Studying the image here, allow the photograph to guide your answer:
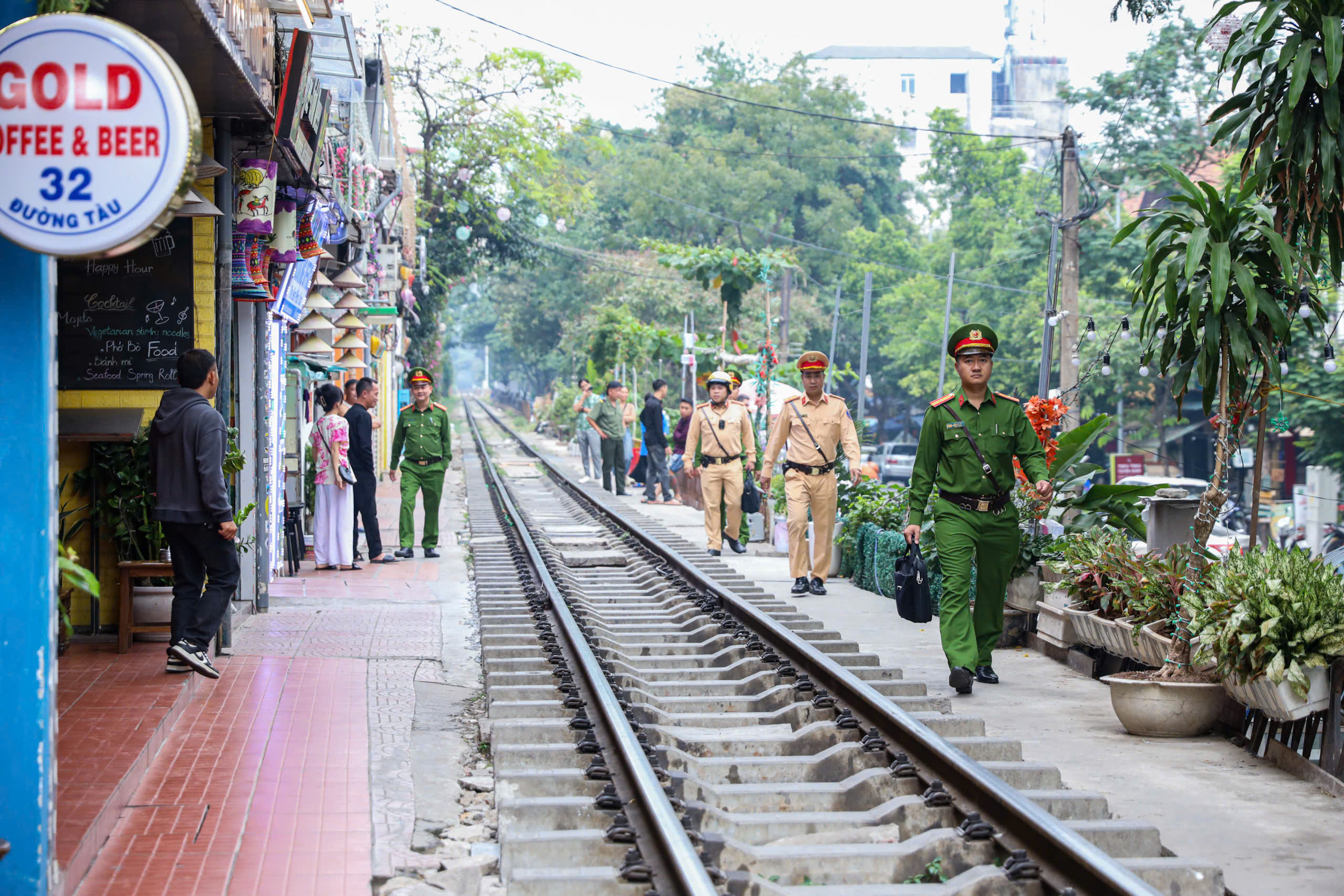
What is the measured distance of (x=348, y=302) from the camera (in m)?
17.2

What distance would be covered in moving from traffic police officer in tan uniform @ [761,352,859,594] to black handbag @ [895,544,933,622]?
123 inches

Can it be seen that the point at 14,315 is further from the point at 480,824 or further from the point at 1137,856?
the point at 1137,856

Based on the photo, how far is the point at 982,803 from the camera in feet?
16.8

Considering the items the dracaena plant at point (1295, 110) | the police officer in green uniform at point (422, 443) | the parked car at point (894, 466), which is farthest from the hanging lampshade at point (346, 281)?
the parked car at point (894, 466)

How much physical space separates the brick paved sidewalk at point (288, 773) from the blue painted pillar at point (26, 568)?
447 mm

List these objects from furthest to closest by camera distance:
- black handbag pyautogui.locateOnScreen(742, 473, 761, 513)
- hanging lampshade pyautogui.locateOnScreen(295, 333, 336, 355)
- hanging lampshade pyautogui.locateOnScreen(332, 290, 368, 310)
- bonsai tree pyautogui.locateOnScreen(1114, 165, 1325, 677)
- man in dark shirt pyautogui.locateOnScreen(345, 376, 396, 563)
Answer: hanging lampshade pyautogui.locateOnScreen(332, 290, 368, 310) → hanging lampshade pyautogui.locateOnScreen(295, 333, 336, 355) → black handbag pyautogui.locateOnScreen(742, 473, 761, 513) → man in dark shirt pyautogui.locateOnScreen(345, 376, 396, 563) → bonsai tree pyautogui.locateOnScreen(1114, 165, 1325, 677)

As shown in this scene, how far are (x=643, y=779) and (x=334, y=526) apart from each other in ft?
29.8

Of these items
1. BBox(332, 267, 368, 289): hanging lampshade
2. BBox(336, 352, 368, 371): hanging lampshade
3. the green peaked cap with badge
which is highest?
BBox(332, 267, 368, 289): hanging lampshade

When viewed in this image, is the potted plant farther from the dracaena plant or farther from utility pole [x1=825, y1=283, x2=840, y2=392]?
utility pole [x1=825, y1=283, x2=840, y2=392]

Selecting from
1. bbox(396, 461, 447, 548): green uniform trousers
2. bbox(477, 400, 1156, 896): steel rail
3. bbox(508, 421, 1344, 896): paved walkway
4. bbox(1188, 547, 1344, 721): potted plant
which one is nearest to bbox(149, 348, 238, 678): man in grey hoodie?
bbox(477, 400, 1156, 896): steel rail

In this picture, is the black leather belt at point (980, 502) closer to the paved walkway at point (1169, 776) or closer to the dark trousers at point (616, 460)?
the paved walkway at point (1169, 776)

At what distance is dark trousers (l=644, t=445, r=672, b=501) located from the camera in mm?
23391

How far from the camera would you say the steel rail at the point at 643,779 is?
172 inches

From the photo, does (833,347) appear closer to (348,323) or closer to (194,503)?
(348,323)
